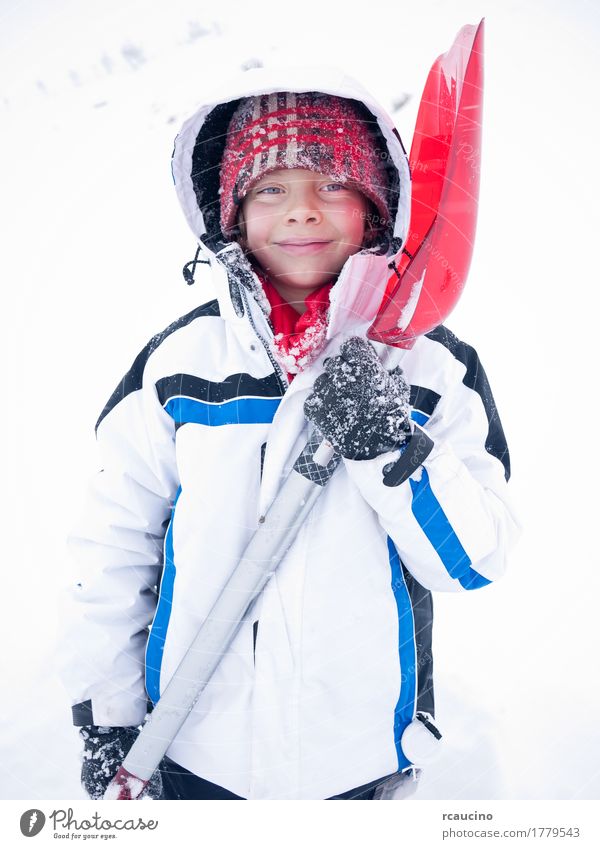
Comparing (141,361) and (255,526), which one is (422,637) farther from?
(141,361)

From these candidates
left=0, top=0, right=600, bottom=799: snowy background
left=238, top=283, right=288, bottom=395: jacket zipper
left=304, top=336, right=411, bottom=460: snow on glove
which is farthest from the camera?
left=0, top=0, right=600, bottom=799: snowy background

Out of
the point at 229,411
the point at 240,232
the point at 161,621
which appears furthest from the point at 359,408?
the point at 161,621

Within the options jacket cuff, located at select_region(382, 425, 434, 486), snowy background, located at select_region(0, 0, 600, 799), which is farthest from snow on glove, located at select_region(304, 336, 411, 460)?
snowy background, located at select_region(0, 0, 600, 799)

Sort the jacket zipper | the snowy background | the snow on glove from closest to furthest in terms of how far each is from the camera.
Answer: the snow on glove → the jacket zipper → the snowy background

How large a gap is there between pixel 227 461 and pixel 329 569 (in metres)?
0.19

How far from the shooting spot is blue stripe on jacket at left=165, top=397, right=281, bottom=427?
0.84 m

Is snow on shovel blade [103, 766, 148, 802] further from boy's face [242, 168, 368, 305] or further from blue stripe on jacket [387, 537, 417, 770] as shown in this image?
boy's face [242, 168, 368, 305]

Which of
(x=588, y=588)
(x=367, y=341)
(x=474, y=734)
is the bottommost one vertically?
(x=474, y=734)

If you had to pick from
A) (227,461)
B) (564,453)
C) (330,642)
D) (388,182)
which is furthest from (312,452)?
(564,453)

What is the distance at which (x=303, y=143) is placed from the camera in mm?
771

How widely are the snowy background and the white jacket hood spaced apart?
190 mm

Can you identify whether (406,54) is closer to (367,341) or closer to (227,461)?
(367,341)

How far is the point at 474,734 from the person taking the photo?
4.05 ft

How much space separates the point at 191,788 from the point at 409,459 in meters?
0.57
